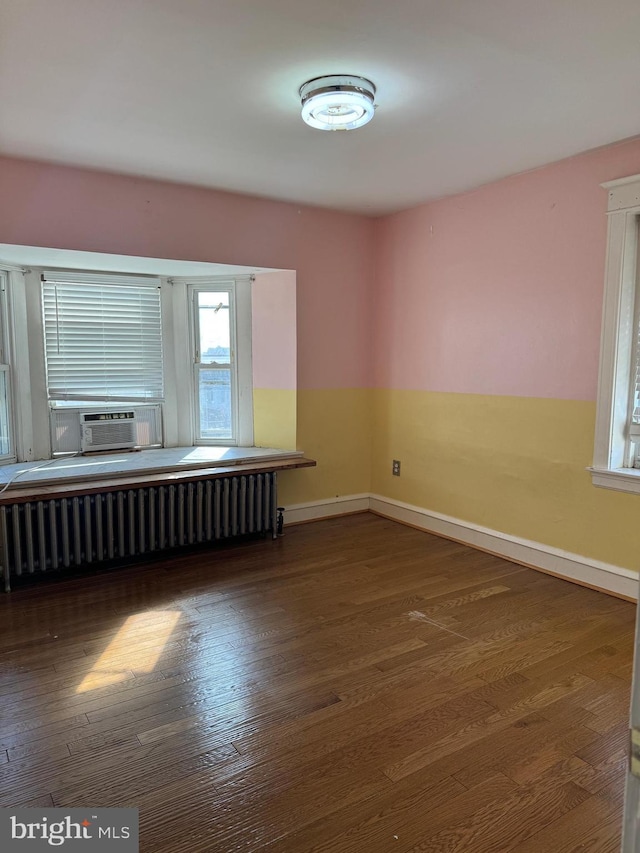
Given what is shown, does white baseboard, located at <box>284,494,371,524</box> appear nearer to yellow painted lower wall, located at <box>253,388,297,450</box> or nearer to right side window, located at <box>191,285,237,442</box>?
yellow painted lower wall, located at <box>253,388,297,450</box>

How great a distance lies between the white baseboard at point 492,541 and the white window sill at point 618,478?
0.49 meters

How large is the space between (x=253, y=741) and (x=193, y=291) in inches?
145

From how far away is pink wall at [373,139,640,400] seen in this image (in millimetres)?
3467

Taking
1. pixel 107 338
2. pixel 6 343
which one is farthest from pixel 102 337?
pixel 6 343

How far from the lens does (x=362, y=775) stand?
1.98 meters

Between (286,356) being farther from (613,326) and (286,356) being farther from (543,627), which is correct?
(543,627)

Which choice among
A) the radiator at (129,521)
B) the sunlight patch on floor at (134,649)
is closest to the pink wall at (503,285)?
the radiator at (129,521)

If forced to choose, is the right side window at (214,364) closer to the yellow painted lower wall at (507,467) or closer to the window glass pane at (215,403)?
the window glass pane at (215,403)

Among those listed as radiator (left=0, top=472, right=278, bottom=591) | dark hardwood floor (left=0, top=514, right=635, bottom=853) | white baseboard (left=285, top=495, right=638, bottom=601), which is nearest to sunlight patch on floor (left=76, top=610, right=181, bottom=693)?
dark hardwood floor (left=0, top=514, right=635, bottom=853)

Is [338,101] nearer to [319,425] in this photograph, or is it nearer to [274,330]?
[274,330]

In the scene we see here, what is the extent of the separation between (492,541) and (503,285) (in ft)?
6.08

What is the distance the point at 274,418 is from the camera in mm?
4891

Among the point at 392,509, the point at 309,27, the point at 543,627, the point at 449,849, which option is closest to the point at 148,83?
the point at 309,27

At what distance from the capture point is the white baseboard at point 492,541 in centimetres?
348
